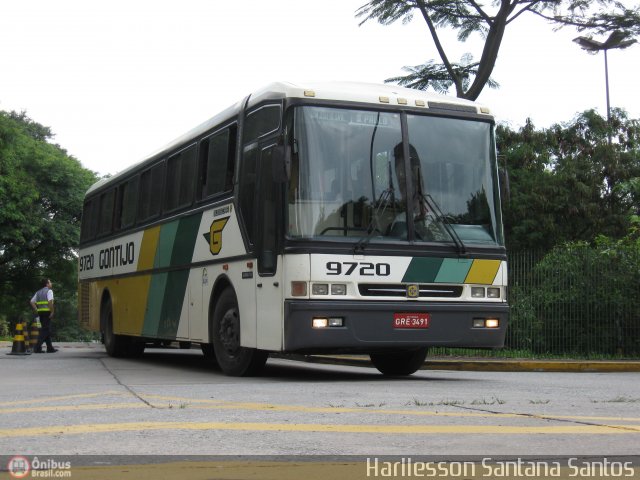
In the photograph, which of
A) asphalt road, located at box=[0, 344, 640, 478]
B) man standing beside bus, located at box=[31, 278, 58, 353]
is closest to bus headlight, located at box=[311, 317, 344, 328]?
asphalt road, located at box=[0, 344, 640, 478]

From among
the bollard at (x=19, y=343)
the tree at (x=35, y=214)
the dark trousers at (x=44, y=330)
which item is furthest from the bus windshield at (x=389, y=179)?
the tree at (x=35, y=214)

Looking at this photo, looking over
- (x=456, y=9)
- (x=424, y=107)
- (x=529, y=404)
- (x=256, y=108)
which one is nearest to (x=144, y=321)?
(x=256, y=108)

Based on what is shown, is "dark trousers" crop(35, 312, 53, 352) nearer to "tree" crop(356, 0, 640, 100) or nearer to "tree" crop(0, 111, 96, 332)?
"tree" crop(356, 0, 640, 100)

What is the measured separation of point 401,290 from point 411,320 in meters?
0.37

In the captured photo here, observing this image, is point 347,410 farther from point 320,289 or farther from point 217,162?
point 217,162

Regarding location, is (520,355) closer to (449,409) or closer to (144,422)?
(449,409)

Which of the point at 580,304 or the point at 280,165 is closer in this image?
the point at 280,165

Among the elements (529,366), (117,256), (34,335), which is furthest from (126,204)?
(529,366)

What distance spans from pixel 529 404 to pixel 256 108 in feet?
17.9

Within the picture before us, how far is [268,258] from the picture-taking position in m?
11.7

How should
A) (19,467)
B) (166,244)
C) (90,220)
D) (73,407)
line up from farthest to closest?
1. (90,220)
2. (166,244)
3. (73,407)
4. (19,467)

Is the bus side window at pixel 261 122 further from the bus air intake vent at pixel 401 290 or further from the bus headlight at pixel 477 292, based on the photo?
the bus headlight at pixel 477 292

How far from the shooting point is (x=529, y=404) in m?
8.77

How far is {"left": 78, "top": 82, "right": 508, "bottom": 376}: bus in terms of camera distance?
1134 centimetres
